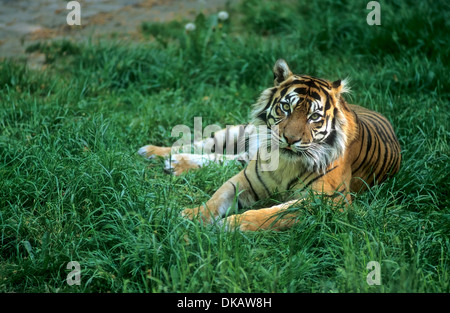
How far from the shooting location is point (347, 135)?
380 centimetres

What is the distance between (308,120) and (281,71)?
0.48m

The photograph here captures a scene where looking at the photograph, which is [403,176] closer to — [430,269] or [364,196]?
[364,196]

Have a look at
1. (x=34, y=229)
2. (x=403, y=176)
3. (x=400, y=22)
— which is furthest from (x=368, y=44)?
(x=34, y=229)

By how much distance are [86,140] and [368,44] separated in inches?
→ 143

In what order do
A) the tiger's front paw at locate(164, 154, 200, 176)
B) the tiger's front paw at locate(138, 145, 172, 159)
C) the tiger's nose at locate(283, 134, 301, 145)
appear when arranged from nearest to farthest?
1. the tiger's nose at locate(283, 134, 301, 145)
2. the tiger's front paw at locate(164, 154, 200, 176)
3. the tiger's front paw at locate(138, 145, 172, 159)

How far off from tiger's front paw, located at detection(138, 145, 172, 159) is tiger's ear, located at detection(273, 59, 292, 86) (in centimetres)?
126

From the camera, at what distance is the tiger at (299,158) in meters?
3.56

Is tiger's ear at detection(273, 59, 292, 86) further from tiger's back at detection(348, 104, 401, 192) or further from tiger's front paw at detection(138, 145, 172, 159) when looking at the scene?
tiger's front paw at detection(138, 145, 172, 159)

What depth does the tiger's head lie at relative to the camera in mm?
3596

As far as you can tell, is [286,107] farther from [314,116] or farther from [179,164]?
[179,164]

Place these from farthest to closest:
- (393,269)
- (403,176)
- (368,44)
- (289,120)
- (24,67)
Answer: (368,44), (24,67), (403,176), (289,120), (393,269)

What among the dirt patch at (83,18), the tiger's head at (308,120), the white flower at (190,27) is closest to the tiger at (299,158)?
the tiger's head at (308,120)

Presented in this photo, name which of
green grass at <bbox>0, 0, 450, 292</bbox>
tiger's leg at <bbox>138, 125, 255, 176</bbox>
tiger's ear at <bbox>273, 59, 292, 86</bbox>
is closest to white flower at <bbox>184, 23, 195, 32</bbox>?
green grass at <bbox>0, 0, 450, 292</bbox>

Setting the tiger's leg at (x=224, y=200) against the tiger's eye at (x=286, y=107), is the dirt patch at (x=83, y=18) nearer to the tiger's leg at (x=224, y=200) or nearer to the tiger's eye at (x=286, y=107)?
the tiger's leg at (x=224, y=200)
